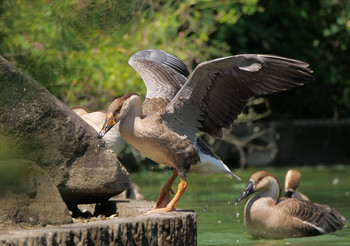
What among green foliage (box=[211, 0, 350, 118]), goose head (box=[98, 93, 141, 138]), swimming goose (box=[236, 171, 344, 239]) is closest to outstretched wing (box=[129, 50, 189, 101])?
goose head (box=[98, 93, 141, 138])

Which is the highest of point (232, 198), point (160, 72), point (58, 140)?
point (160, 72)

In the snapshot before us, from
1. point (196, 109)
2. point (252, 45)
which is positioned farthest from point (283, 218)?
point (252, 45)

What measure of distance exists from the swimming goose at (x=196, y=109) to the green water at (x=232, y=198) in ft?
4.67

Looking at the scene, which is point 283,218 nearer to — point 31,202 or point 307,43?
point 31,202

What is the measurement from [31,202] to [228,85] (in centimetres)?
185

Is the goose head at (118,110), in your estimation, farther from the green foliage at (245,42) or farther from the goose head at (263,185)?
the green foliage at (245,42)

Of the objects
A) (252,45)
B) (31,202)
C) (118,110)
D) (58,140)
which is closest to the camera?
(31,202)

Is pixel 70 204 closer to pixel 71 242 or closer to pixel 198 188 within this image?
pixel 71 242

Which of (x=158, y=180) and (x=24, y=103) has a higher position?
(x=24, y=103)

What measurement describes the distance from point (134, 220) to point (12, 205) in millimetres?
714

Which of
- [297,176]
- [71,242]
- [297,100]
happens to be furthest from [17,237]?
[297,100]

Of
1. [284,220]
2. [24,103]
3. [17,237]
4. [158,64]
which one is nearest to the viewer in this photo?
[17,237]

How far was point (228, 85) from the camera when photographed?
5480 millimetres

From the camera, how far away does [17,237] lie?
147 inches
